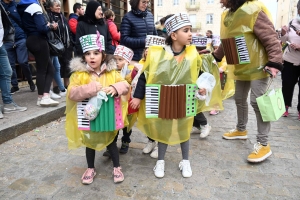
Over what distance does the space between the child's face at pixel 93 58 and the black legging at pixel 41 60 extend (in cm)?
219

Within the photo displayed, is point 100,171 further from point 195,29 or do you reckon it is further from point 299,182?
point 195,29

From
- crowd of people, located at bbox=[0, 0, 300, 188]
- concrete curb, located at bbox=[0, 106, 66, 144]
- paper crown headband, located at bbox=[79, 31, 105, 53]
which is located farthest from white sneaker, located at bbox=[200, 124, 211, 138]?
concrete curb, located at bbox=[0, 106, 66, 144]

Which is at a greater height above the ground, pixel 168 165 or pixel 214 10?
pixel 214 10

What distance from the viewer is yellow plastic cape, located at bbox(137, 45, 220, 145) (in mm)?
2391

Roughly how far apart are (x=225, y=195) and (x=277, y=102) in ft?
3.91

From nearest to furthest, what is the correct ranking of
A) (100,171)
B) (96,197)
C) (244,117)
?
(96,197) < (100,171) < (244,117)

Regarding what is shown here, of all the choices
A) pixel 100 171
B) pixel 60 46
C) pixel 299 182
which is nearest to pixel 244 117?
pixel 299 182

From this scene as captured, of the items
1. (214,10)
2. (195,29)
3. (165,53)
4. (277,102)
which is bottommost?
(277,102)

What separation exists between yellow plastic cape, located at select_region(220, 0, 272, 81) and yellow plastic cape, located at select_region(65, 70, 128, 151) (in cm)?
140

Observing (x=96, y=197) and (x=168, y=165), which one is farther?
(x=168, y=165)

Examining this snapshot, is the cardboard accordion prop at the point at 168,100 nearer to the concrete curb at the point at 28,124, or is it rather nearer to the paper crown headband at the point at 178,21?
the paper crown headband at the point at 178,21

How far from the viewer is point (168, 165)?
9.16 ft

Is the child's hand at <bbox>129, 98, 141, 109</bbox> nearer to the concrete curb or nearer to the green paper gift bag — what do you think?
the green paper gift bag

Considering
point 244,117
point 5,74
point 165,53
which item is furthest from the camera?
point 5,74
